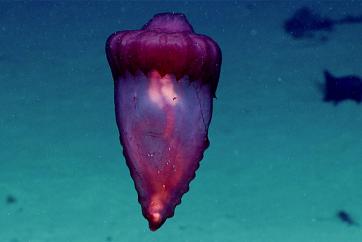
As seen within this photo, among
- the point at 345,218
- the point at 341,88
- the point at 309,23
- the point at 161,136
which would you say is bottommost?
the point at 345,218

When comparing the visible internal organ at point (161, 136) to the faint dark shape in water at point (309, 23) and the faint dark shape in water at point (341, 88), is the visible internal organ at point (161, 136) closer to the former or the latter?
the faint dark shape in water at point (309, 23)

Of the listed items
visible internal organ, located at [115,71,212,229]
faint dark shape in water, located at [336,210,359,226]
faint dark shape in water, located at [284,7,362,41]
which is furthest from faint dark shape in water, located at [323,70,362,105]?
visible internal organ, located at [115,71,212,229]

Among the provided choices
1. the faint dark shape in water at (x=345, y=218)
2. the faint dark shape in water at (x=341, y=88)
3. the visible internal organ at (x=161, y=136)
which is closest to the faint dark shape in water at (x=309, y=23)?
the faint dark shape in water at (x=341, y=88)

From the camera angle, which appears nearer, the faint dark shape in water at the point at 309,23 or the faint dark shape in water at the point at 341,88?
the faint dark shape in water at the point at 309,23

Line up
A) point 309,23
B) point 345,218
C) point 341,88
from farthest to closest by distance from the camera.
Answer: point 345,218 → point 341,88 → point 309,23

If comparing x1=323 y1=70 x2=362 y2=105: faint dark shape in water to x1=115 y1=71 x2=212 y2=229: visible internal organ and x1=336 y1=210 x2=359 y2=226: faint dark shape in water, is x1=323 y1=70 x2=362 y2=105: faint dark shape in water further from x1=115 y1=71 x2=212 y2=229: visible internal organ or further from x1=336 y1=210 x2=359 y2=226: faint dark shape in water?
x1=115 y1=71 x2=212 y2=229: visible internal organ

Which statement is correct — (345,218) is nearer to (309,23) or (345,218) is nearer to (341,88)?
(341,88)

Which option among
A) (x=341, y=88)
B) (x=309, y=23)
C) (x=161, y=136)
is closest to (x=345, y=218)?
(x=341, y=88)
